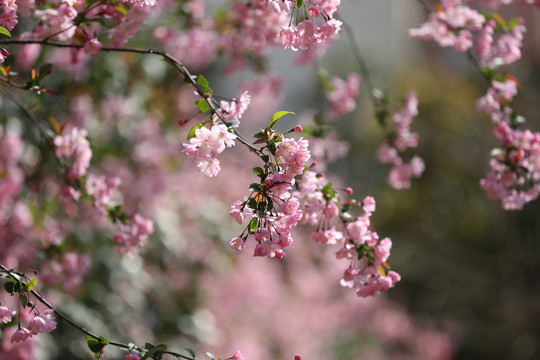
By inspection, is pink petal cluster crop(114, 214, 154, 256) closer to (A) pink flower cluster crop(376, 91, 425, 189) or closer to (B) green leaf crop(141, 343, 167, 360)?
(B) green leaf crop(141, 343, 167, 360)

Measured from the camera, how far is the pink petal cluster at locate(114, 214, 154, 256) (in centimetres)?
141

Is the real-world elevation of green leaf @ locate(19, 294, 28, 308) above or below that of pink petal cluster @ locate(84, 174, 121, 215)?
below

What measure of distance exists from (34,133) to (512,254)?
3195 mm

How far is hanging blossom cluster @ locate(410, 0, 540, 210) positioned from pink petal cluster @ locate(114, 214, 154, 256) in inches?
32.0

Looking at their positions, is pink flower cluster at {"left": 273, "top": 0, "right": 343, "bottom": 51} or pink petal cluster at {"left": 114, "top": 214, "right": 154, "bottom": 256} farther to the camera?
pink petal cluster at {"left": 114, "top": 214, "right": 154, "bottom": 256}

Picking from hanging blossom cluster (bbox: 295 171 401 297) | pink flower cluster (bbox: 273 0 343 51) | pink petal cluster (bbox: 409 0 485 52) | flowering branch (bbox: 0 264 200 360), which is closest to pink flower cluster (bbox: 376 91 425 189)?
pink petal cluster (bbox: 409 0 485 52)

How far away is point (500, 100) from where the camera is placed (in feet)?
4.91

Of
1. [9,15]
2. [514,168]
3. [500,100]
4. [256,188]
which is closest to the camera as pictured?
[256,188]

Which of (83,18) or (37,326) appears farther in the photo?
(83,18)

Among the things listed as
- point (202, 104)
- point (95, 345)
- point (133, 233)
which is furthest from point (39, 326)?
point (202, 104)

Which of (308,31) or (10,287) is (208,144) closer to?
(308,31)

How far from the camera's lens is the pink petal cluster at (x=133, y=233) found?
141 cm

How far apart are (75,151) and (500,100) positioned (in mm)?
1083

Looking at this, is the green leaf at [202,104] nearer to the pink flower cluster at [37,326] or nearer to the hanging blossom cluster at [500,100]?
the pink flower cluster at [37,326]
